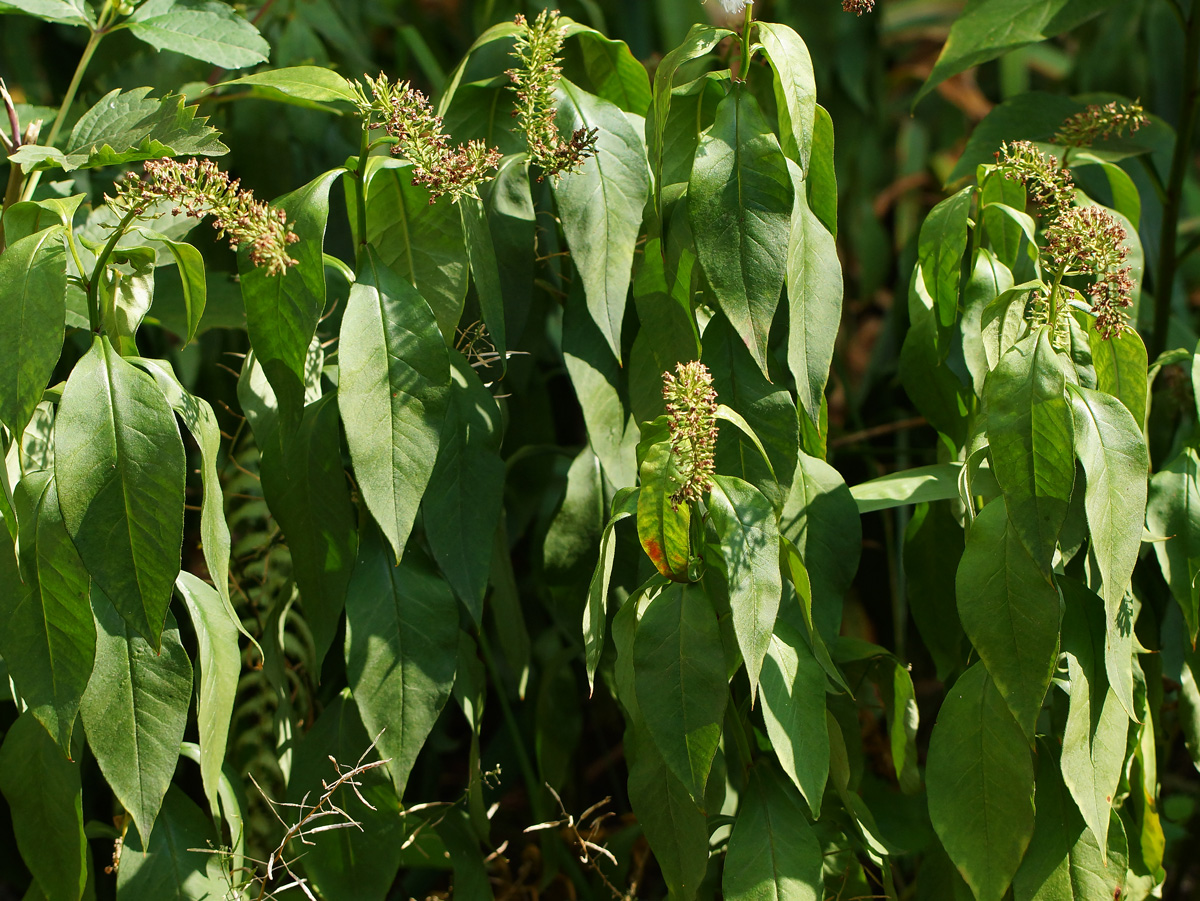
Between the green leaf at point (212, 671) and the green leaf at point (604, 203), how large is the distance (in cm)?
28

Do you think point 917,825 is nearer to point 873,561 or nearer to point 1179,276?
point 873,561

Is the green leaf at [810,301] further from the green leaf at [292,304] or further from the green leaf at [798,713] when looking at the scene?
the green leaf at [292,304]

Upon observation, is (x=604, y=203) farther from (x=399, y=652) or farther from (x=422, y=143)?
(x=399, y=652)

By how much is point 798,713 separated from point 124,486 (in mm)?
370

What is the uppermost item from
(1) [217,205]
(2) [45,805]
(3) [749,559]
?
(1) [217,205]

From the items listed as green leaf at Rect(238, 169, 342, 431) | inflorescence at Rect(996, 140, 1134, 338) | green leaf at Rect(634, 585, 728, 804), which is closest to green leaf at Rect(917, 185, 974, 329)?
inflorescence at Rect(996, 140, 1134, 338)

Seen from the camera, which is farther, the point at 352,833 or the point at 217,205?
the point at 352,833

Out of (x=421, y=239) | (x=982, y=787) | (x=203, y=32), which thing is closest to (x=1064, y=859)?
(x=982, y=787)

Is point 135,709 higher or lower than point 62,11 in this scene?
lower

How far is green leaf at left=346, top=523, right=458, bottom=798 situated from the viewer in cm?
59

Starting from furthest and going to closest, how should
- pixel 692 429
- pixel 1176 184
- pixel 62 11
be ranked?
pixel 1176 184, pixel 62 11, pixel 692 429

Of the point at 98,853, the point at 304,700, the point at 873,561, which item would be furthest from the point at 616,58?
the point at 98,853

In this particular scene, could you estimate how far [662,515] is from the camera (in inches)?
19.9

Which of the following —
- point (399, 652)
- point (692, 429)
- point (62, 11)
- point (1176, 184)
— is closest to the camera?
point (692, 429)
